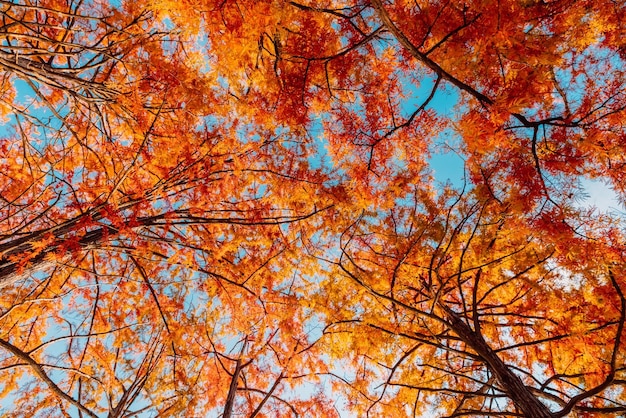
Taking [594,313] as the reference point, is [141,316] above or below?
above

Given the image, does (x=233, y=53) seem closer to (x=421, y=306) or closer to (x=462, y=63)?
(x=462, y=63)

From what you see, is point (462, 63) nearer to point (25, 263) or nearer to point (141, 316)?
point (25, 263)

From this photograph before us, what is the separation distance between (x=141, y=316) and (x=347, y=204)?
3458 millimetres

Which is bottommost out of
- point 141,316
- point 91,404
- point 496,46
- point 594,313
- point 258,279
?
point 91,404

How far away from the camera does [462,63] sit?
383cm

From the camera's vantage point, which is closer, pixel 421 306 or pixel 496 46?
pixel 496 46

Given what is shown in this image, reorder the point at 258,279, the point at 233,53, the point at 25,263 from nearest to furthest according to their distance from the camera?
the point at 25,263, the point at 233,53, the point at 258,279

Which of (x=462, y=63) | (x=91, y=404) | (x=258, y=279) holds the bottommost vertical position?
(x=91, y=404)

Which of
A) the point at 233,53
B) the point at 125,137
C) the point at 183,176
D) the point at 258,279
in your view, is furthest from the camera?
the point at 258,279

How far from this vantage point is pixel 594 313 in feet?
12.0

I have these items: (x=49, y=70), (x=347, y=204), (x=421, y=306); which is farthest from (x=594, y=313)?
(x=49, y=70)

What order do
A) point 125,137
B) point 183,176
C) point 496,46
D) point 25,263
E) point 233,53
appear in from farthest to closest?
point 125,137, point 233,53, point 496,46, point 183,176, point 25,263

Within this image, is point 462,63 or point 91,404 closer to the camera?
point 462,63

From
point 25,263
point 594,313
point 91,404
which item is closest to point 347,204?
point 594,313
